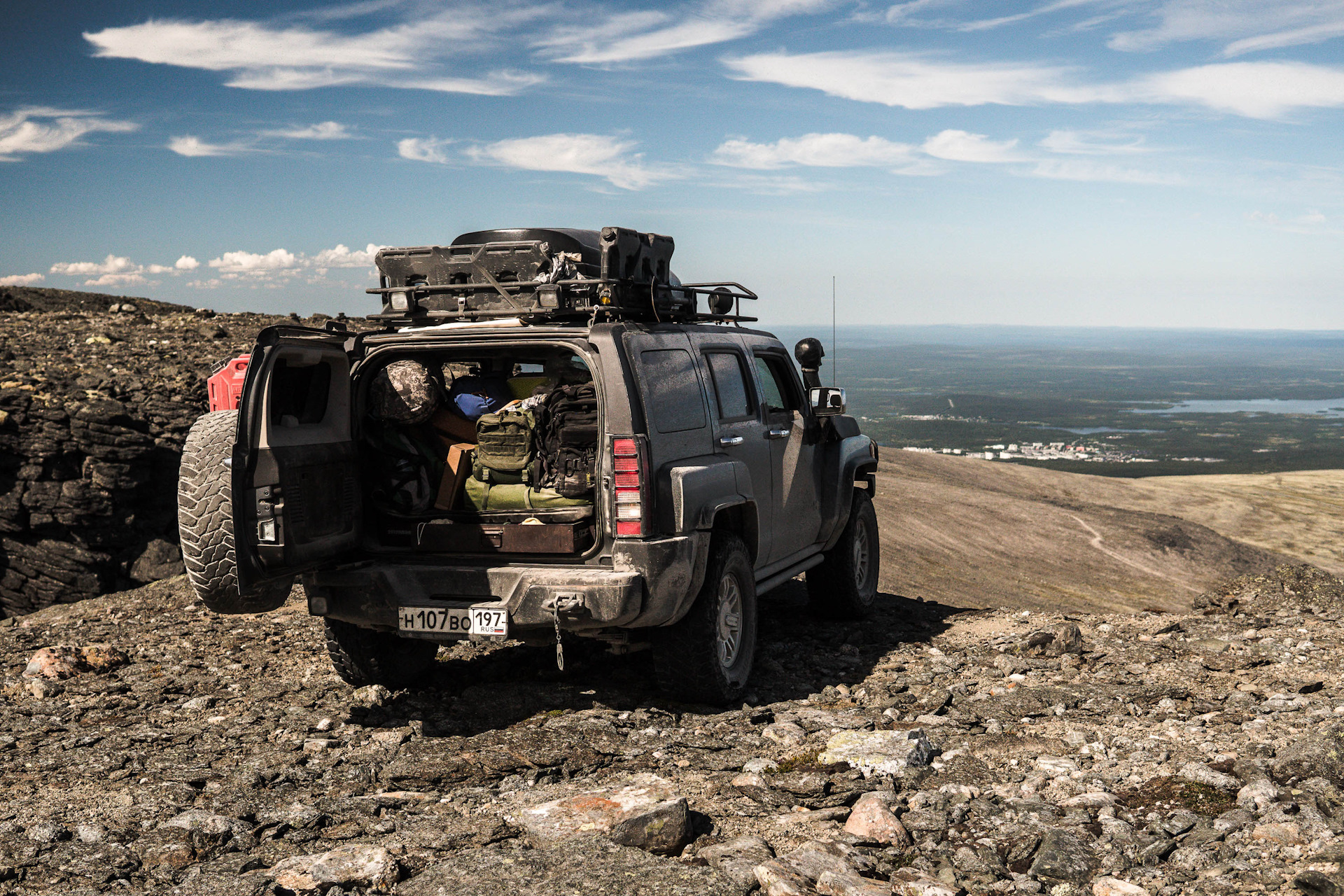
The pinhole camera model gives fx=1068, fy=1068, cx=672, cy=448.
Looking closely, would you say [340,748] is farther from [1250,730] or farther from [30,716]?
[1250,730]

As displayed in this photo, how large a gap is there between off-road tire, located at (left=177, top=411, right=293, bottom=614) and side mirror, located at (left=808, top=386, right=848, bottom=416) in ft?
14.4

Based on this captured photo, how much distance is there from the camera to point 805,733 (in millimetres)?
6043

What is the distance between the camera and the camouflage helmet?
6527 mm

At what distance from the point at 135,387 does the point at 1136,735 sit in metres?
19.2

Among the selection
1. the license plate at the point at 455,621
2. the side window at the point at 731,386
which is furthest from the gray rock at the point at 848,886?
the side window at the point at 731,386

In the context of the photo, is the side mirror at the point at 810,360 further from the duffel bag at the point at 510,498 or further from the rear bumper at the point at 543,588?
the duffel bag at the point at 510,498

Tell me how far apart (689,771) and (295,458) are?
2734 mm

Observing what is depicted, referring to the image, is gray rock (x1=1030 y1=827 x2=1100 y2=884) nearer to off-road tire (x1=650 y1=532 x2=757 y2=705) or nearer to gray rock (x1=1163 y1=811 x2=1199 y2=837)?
gray rock (x1=1163 y1=811 x2=1199 y2=837)

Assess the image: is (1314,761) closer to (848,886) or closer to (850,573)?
(848,886)

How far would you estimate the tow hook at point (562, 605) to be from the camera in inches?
229

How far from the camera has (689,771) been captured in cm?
544

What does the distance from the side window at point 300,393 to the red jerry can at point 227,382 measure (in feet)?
2.02

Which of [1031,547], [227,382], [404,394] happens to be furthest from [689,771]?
[1031,547]

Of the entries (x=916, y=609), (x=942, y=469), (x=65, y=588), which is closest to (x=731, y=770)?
(x=916, y=609)
